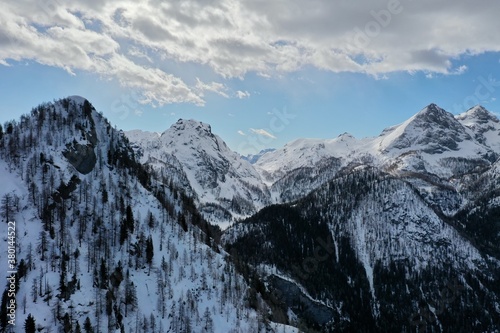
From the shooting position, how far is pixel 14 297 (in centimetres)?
14825

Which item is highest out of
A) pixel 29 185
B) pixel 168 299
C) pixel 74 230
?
pixel 29 185

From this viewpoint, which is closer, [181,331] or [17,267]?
[17,267]

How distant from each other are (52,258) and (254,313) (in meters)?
90.4

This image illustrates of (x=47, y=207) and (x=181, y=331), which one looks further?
(x=47, y=207)

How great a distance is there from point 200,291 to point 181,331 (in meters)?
22.5

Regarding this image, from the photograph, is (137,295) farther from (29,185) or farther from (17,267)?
(29,185)

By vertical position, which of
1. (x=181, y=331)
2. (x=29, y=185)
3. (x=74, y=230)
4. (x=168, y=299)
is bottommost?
(x=181, y=331)

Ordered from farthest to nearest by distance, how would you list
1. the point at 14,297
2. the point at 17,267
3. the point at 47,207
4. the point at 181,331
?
the point at 47,207 → the point at 181,331 → the point at 17,267 → the point at 14,297

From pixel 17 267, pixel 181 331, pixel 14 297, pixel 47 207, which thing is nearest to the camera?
pixel 14 297

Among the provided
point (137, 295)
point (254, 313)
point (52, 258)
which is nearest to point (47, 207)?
point (52, 258)

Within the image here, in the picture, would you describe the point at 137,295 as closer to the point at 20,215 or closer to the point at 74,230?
the point at 74,230

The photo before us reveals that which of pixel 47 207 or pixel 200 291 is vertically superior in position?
pixel 47 207

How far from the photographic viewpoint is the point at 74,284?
6545 inches

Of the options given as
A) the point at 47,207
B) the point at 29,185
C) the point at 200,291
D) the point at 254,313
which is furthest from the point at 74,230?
the point at 254,313
